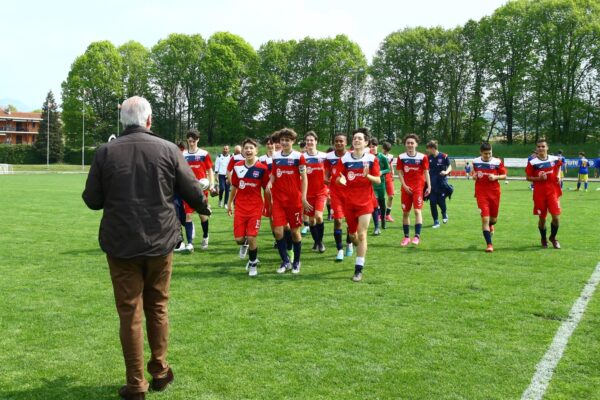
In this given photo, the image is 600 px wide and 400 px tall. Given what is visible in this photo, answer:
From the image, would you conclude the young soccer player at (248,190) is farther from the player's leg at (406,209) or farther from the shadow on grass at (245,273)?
the player's leg at (406,209)

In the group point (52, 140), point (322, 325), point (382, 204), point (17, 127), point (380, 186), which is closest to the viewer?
point (322, 325)

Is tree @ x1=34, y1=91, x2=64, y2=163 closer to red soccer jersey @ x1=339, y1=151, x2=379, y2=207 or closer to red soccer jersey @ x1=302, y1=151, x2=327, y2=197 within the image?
red soccer jersey @ x1=302, y1=151, x2=327, y2=197

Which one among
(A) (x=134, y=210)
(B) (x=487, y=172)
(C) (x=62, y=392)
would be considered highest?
(B) (x=487, y=172)

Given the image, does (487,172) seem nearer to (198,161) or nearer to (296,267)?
(296,267)

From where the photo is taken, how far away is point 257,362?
14.7ft

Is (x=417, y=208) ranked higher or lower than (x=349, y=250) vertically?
higher

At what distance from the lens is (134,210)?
148 inches

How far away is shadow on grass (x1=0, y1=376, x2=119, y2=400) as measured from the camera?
3818mm

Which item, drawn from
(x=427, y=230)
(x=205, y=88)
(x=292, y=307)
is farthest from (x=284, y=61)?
(x=292, y=307)

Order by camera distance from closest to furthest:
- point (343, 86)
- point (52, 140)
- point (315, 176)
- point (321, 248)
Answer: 1. point (315, 176)
2. point (321, 248)
3. point (343, 86)
4. point (52, 140)

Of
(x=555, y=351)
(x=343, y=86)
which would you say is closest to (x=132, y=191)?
(x=555, y=351)

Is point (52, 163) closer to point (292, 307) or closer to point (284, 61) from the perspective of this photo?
point (284, 61)

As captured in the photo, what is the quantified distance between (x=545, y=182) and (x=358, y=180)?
462 centimetres

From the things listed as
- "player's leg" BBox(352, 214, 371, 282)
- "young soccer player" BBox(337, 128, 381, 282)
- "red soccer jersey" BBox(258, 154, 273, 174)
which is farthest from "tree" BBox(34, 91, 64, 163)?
"player's leg" BBox(352, 214, 371, 282)
